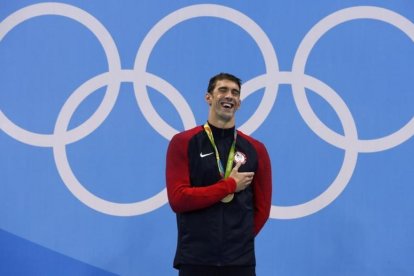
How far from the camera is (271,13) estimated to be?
3.73 meters

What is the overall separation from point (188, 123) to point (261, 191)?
122 centimetres

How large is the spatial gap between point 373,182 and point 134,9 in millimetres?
2048

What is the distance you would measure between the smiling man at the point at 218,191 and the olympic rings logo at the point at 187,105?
110 cm

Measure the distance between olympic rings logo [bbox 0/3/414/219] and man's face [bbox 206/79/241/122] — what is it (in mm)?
1134

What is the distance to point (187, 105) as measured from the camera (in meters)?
3.70

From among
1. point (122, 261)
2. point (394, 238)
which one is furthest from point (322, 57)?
point (122, 261)

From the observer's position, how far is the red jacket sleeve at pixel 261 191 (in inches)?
102

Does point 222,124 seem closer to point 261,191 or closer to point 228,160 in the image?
point 228,160

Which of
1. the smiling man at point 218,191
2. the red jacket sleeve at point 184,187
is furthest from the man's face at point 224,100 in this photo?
the red jacket sleeve at point 184,187

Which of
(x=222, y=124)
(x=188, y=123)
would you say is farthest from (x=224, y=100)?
(x=188, y=123)

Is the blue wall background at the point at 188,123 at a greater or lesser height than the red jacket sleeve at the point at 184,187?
greater

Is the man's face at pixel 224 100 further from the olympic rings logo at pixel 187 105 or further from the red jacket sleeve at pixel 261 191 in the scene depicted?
the olympic rings logo at pixel 187 105

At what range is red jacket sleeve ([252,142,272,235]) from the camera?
→ 2586 millimetres

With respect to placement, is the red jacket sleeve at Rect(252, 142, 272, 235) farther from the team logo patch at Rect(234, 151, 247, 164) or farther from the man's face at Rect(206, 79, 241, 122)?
the man's face at Rect(206, 79, 241, 122)
